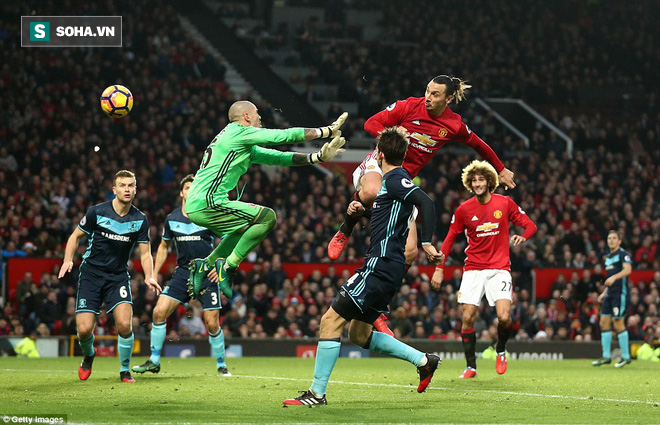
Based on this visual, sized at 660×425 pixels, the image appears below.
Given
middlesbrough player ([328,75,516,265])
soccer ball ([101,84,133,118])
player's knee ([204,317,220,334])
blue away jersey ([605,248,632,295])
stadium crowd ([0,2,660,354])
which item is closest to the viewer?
middlesbrough player ([328,75,516,265])

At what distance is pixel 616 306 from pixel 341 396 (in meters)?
8.99

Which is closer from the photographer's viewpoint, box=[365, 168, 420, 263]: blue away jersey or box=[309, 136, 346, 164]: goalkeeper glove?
box=[365, 168, 420, 263]: blue away jersey

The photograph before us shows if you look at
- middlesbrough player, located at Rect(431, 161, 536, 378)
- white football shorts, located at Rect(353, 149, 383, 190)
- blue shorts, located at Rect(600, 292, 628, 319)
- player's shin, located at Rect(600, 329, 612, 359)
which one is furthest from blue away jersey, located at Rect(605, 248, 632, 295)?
white football shorts, located at Rect(353, 149, 383, 190)

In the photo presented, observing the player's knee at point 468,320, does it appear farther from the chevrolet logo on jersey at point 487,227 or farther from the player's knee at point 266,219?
the player's knee at point 266,219

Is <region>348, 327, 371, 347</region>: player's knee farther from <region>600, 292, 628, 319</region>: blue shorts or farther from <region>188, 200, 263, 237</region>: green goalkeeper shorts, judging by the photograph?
<region>600, 292, 628, 319</region>: blue shorts

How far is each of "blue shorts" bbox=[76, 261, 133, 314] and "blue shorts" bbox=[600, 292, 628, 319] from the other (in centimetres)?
918

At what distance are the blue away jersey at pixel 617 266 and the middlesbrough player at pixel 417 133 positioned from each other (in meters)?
7.01

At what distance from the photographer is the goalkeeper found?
937cm

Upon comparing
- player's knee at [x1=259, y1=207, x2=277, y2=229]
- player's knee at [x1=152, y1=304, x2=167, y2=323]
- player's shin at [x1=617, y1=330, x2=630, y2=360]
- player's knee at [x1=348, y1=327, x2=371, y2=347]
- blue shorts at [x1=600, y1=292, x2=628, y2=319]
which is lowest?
player's shin at [x1=617, y1=330, x2=630, y2=360]

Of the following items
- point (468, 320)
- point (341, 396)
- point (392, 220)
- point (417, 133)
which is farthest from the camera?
point (468, 320)

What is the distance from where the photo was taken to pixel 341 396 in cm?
1004

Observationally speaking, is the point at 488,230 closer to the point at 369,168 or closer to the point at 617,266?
the point at 369,168

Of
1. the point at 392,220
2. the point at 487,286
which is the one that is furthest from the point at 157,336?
the point at 392,220

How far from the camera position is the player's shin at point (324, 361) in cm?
880
